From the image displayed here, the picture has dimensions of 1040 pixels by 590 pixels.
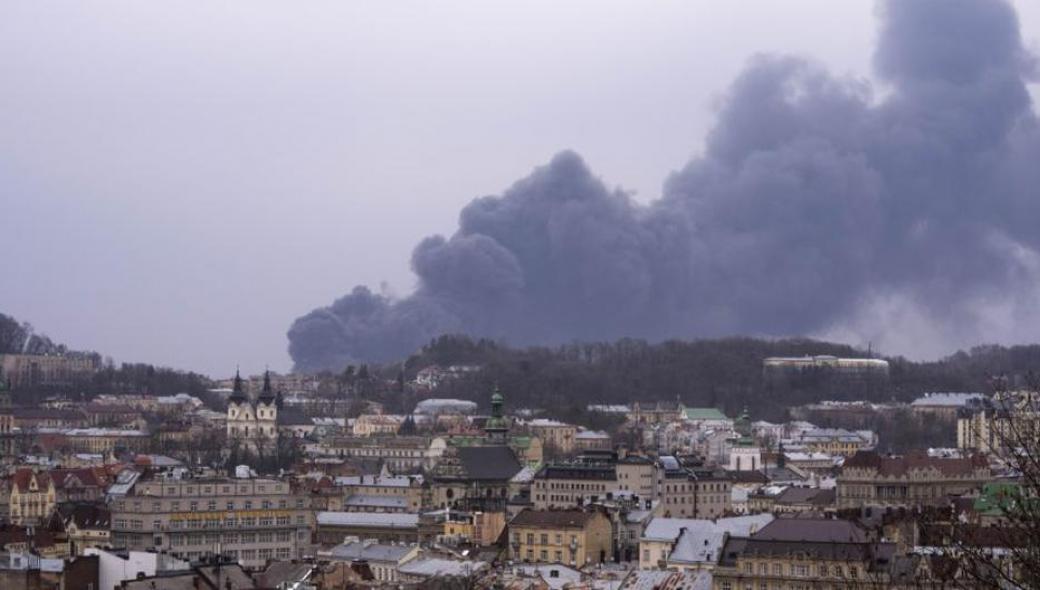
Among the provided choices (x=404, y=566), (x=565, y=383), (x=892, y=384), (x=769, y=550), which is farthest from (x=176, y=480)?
(x=892, y=384)

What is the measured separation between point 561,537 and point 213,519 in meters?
9.23

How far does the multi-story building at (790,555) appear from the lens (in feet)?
123

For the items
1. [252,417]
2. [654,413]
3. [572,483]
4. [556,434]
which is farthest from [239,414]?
[572,483]

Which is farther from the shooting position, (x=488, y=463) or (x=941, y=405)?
(x=941, y=405)

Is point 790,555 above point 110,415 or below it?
below

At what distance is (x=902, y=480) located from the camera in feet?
220

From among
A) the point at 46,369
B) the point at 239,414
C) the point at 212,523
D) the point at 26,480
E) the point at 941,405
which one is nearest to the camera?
the point at 212,523

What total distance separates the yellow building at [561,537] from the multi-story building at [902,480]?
13.3 metres

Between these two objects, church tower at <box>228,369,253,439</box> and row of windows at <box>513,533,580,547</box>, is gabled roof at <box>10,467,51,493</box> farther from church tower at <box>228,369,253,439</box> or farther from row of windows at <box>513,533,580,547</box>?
church tower at <box>228,369,253,439</box>

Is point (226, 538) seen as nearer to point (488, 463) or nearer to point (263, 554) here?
point (263, 554)

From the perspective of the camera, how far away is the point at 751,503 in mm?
69625

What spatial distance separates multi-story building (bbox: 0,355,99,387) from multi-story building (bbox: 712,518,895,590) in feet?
373

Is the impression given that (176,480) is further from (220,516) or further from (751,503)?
(751,503)

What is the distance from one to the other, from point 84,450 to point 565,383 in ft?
149
